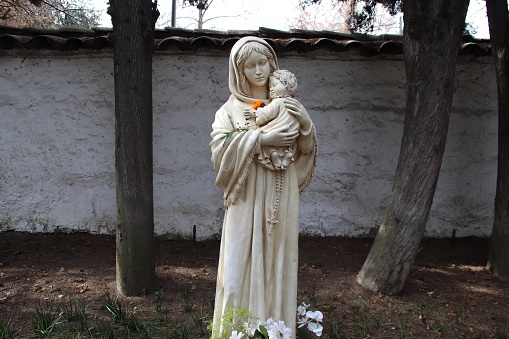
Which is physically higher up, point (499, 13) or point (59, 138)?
point (499, 13)

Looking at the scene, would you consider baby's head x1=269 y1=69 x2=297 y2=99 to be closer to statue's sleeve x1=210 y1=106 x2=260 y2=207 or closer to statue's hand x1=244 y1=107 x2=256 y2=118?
statue's hand x1=244 y1=107 x2=256 y2=118

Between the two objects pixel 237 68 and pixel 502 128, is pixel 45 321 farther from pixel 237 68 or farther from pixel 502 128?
pixel 502 128

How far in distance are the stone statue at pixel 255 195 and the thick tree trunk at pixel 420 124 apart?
7.97ft

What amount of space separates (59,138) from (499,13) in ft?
18.2

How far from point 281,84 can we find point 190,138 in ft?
11.5

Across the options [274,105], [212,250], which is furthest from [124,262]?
[274,105]

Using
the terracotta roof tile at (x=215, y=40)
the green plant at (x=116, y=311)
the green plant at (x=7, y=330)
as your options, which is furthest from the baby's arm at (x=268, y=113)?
the terracotta roof tile at (x=215, y=40)

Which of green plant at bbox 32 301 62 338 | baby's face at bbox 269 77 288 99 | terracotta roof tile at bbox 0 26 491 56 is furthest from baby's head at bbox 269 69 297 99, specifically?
terracotta roof tile at bbox 0 26 491 56

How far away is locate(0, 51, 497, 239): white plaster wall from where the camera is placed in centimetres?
590

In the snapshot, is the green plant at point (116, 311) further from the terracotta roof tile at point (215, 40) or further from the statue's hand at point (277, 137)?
the terracotta roof tile at point (215, 40)

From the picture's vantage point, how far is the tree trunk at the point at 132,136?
15.0 ft

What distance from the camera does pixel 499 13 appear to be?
5148 millimetres

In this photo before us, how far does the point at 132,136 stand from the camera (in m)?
4.62

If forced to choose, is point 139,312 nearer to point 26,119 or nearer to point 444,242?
point 26,119
